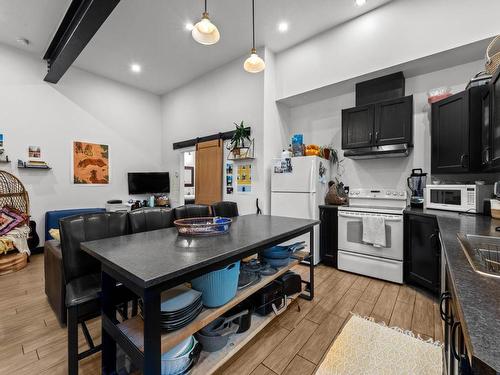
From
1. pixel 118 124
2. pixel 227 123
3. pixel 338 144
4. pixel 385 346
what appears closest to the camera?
pixel 385 346

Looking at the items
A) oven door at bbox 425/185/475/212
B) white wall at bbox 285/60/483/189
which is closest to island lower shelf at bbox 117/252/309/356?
oven door at bbox 425/185/475/212

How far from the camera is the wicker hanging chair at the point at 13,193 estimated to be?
375cm

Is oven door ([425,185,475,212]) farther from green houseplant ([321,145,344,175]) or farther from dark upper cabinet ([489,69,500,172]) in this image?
green houseplant ([321,145,344,175])

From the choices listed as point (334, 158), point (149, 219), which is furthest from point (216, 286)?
point (334, 158)

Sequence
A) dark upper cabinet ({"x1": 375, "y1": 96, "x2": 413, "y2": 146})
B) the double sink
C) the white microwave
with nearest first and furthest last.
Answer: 1. the double sink
2. the white microwave
3. dark upper cabinet ({"x1": 375, "y1": 96, "x2": 413, "y2": 146})

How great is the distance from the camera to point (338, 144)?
3863mm

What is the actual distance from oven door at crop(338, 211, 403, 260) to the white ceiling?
273cm

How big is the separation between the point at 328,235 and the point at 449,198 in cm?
146

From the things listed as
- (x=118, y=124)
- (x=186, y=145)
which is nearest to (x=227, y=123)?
(x=186, y=145)

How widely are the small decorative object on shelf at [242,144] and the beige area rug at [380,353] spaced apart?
9.28 feet

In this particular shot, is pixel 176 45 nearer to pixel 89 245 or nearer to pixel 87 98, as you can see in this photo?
pixel 87 98

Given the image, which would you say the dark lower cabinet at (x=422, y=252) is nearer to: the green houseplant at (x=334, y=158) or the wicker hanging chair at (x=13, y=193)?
the green houseplant at (x=334, y=158)

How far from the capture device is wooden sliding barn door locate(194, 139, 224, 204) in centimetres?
455

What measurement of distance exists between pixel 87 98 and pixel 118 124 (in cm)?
72
